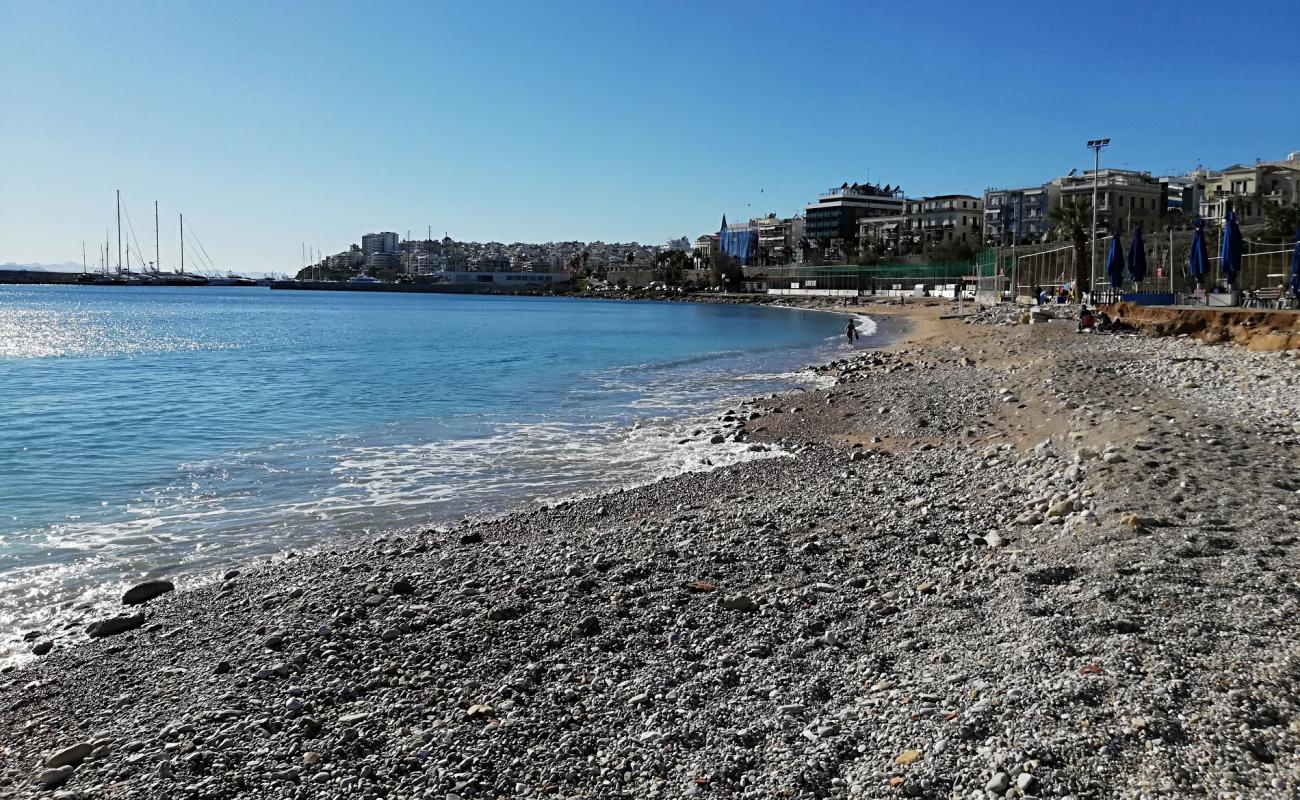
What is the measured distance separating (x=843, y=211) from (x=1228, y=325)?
157 metres

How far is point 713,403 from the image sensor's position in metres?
24.1

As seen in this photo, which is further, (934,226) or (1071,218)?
(934,226)

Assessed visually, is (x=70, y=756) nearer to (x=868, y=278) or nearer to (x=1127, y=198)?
(x=1127, y=198)

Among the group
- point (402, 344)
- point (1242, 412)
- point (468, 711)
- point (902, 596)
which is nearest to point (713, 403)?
point (1242, 412)

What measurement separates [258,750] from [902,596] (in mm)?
4888

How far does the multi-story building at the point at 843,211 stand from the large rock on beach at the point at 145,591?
176 m

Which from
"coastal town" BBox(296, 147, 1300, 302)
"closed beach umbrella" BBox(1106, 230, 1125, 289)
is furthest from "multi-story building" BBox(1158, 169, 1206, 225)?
"closed beach umbrella" BBox(1106, 230, 1125, 289)

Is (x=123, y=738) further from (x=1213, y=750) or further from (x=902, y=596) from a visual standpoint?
(x=1213, y=750)

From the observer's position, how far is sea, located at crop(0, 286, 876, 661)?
10500 mm

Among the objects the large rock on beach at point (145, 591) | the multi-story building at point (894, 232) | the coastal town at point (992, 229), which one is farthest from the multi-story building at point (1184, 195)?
the large rock on beach at point (145, 591)

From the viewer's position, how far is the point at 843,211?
583 feet

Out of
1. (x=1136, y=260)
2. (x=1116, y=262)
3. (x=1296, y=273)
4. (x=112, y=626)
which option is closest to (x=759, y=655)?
(x=112, y=626)

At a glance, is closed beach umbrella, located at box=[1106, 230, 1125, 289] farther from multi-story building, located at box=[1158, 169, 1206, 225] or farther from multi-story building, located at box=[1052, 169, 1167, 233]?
multi-story building, located at box=[1158, 169, 1206, 225]

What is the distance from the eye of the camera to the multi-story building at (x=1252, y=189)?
9475cm
